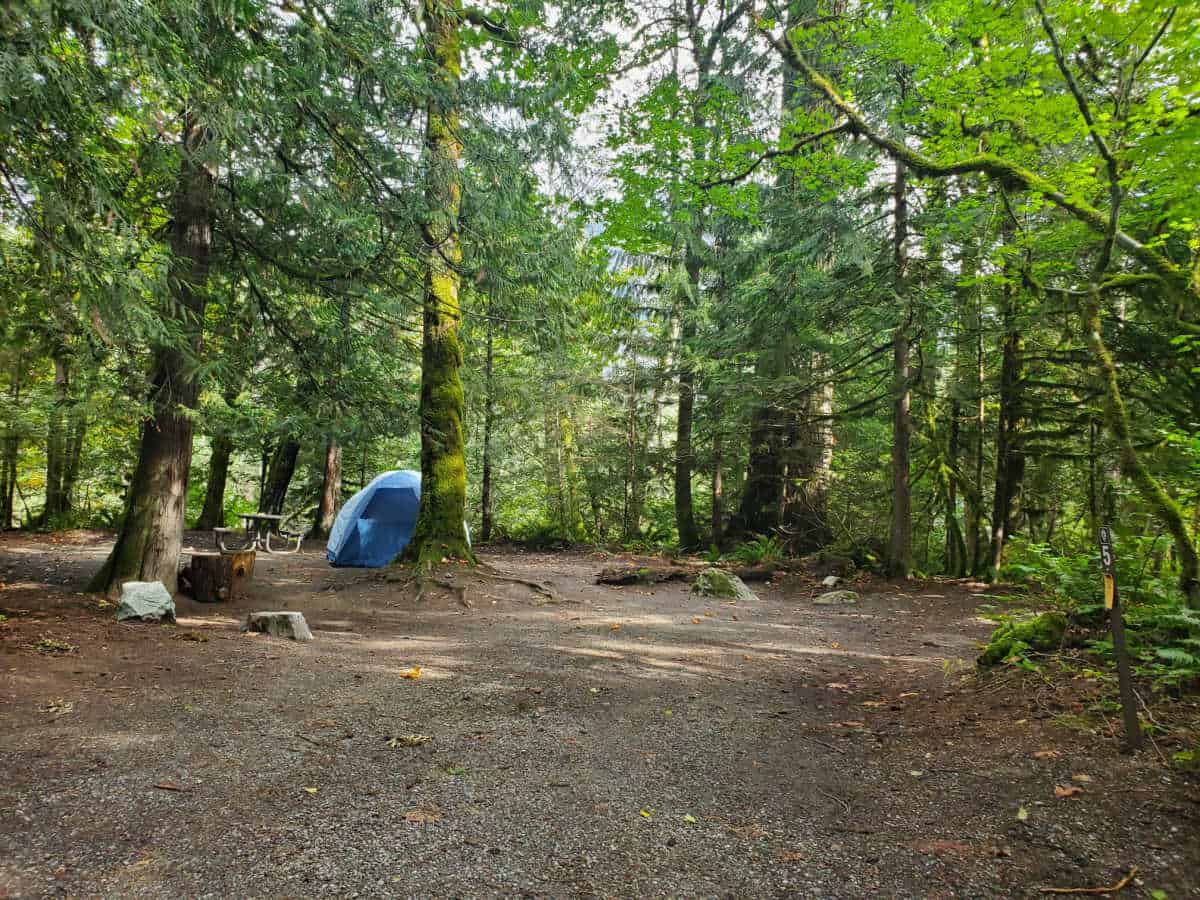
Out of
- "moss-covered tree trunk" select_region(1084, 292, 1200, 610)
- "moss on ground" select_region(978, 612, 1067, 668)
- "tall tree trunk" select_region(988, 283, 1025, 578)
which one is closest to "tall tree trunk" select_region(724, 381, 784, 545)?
"tall tree trunk" select_region(988, 283, 1025, 578)

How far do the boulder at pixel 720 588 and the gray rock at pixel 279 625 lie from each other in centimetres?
619

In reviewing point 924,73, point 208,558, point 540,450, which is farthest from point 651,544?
point 924,73

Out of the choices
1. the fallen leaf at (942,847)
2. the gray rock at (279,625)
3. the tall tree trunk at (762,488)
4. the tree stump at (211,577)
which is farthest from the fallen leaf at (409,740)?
the tall tree trunk at (762,488)

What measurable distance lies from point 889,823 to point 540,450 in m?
18.4

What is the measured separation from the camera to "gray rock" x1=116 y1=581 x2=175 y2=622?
6.46 meters

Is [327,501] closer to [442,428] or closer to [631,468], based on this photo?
[631,468]

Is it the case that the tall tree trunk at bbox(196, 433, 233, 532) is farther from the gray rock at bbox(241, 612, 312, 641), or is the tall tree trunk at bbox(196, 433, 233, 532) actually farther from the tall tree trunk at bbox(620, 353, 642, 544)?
the gray rock at bbox(241, 612, 312, 641)

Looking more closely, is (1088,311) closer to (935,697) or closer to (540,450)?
(935,697)

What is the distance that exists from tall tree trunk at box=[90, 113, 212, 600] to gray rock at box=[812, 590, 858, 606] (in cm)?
873

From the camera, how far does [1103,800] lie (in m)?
2.77

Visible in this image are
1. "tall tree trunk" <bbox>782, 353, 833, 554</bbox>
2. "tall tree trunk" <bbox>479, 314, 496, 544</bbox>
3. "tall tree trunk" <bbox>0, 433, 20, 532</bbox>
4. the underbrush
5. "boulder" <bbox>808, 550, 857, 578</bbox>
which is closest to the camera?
the underbrush

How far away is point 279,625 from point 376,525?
21.1ft

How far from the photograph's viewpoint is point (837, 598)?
33.2 ft

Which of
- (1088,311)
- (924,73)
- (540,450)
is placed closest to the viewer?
(1088,311)
